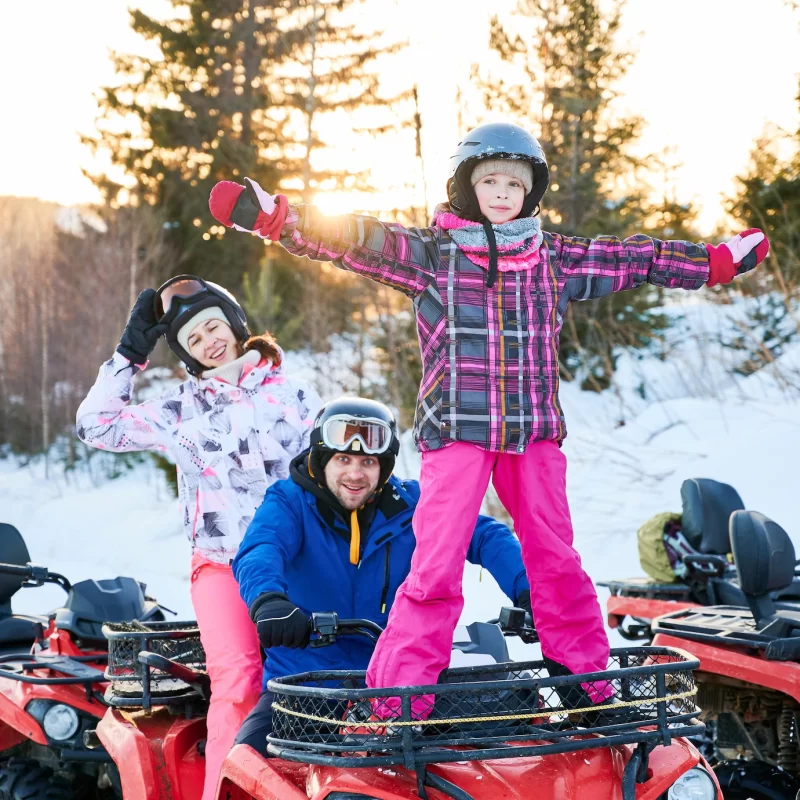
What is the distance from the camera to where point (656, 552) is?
5703 millimetres

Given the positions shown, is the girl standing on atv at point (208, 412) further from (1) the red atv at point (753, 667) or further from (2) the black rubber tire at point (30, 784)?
(1) the red atv at point (753, 667)

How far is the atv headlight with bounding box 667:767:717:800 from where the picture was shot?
2533mm

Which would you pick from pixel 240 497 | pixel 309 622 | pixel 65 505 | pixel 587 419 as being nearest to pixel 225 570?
pixel 240 497

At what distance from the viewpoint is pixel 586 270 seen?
309 cm

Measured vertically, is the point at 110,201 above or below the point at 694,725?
above

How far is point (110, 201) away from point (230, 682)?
883 inches

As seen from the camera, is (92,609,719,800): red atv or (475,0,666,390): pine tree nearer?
(92,609,719,800): red atv

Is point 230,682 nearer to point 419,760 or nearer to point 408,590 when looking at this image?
point 408,590

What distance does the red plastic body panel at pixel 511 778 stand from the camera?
2361mm

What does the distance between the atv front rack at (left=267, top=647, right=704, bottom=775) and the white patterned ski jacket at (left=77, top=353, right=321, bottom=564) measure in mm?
1404

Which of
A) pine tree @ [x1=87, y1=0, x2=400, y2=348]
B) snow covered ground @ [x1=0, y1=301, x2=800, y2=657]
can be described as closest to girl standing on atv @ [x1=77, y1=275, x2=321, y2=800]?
snow covered ground @ [x1=0, y1=301, x2=800, y2=657]

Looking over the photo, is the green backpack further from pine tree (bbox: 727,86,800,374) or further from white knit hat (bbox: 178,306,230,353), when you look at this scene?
pine tree (bbox: 727,86,800,374)

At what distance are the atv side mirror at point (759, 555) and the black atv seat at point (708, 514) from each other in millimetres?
1545

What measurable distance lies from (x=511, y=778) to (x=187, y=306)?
7.76 feet
